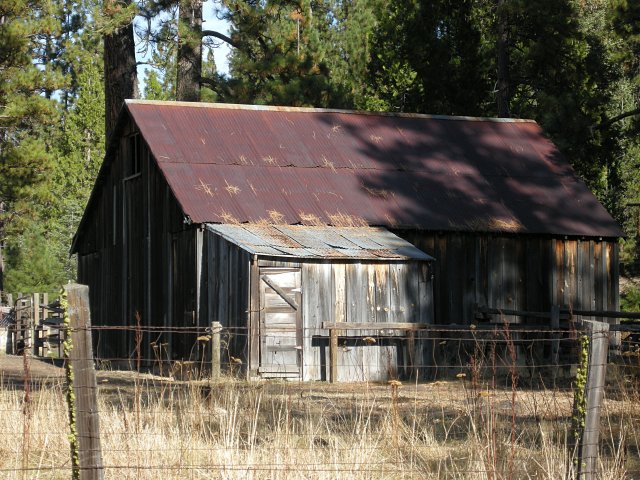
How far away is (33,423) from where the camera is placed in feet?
33.8

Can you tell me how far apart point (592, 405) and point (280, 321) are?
39.4 ft

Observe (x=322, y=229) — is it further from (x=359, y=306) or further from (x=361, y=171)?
(x=361, y=171)

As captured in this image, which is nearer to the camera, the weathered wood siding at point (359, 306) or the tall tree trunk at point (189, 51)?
the weathered wood siding at point (359, 306)

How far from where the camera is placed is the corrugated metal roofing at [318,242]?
19.8 metres

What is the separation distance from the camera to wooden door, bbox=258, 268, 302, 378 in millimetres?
19875

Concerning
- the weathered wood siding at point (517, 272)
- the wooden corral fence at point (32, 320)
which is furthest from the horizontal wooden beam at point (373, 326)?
the wooden corral fence at point (32, 320)

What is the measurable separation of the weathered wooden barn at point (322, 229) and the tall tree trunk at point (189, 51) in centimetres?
568

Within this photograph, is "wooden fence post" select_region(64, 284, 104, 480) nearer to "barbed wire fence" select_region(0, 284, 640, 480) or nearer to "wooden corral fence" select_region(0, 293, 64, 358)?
"barbed wire fence" select_region(0, 284, 640, 480)

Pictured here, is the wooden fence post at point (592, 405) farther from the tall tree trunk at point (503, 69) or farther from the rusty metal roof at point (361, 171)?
the tall tree trunk at point (503, 69)

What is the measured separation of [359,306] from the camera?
2059cm

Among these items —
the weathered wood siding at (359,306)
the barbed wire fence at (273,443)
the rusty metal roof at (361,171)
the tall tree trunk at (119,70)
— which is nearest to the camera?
the barbed wire fence at (273,443)

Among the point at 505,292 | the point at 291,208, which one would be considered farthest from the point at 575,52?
the point at 291,208

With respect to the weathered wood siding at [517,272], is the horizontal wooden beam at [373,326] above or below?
below

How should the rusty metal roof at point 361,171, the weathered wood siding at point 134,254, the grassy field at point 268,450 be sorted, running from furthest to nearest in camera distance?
the weathered wood siding at point 134,254 → the rusty metal roof at point 361,171 → the grassy field at point 268,450
